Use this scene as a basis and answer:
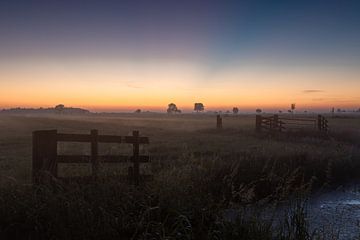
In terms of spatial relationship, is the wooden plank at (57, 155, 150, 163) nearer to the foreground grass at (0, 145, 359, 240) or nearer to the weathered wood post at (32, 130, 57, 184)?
the weathered wood post at (32, 130, 57, 184)

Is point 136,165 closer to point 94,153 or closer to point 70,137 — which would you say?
point 94,153

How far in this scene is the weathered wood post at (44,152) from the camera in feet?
30.0

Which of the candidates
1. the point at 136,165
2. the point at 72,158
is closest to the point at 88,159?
the point at 72,158

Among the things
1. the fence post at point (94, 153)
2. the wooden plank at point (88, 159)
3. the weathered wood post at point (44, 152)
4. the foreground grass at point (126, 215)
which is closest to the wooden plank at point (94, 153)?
the fence post at point (94, 153)

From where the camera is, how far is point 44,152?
363 inches

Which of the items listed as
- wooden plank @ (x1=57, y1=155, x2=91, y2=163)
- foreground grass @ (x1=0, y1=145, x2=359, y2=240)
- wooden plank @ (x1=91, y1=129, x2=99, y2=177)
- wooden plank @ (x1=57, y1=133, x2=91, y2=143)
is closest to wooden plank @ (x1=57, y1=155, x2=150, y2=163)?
wooden plank @ (x1=57, y1=155, x2=91, y2=163)

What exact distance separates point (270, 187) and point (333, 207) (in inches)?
93.2

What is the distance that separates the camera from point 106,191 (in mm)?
8227

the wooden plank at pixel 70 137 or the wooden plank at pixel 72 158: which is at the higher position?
the wooden plank at pixel 70 137

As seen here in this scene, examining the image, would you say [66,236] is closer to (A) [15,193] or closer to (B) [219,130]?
(A) [15,193]

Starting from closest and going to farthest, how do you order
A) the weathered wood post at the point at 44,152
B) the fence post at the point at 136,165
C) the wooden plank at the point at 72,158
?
the weathered wood post at the point at 44,152 → the wooden plank at the point at 72,158 → the fence post at the point at 136,165

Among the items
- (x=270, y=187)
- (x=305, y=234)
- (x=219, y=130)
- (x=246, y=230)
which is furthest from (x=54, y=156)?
(x=219, y=130)

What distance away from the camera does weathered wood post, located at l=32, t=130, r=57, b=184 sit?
915cm

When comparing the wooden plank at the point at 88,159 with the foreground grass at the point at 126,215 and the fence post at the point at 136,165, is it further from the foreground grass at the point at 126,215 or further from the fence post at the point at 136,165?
the foreground grass at the point at 126,215
